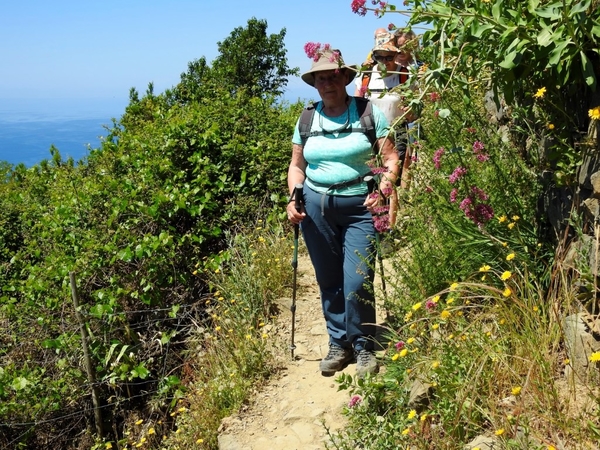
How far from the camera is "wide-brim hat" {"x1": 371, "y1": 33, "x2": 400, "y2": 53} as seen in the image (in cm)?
597

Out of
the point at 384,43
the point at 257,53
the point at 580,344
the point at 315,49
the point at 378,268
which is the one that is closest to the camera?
the point at 580,344

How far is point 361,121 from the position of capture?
14.5 feet

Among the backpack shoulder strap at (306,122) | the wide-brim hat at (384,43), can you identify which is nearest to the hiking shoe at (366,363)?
the backpack shoulder strap at (306,122)

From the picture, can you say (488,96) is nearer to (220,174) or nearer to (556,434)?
(220,174)

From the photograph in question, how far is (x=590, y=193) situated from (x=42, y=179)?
935 cm

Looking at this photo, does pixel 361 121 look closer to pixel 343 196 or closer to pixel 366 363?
pixel 343 196

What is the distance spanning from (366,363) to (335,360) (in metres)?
0.37

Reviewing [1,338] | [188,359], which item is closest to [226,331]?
[188,359]

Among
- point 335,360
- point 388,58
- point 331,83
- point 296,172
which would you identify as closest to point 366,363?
point 335,360

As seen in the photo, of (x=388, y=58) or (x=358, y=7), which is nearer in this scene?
(x=358, y=7)

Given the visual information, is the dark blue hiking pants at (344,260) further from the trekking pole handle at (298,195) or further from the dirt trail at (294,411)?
the dirt trail at (294,411)

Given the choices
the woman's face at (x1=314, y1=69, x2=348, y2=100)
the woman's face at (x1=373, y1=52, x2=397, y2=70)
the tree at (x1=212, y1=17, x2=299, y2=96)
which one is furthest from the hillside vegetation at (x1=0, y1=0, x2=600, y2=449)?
the tree at (x1=212, y1=17, x2=299, y2=96)

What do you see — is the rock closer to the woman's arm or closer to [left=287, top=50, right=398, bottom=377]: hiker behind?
[left=287, top=50, right=398, bottom=377]: hiker behind

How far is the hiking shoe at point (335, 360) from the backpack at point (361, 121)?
1.53 metres
